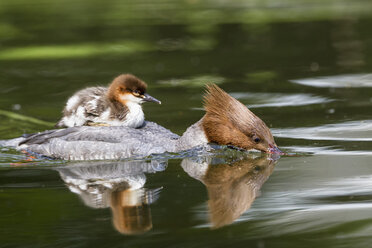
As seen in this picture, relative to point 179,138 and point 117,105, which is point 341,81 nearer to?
point 179,138

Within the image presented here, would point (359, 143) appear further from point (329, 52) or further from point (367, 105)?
point (329, 52)

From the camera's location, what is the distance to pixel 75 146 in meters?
7.57

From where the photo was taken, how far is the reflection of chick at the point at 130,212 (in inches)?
205

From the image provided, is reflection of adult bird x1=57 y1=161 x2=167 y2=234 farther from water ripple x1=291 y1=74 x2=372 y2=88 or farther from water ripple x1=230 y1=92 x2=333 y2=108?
water ripple x1=291 y1=74 x2=372 y2=88

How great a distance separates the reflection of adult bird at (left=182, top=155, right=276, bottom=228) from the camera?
555 centimetres

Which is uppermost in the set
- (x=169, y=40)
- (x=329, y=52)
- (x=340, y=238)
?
(x=169, y=40)

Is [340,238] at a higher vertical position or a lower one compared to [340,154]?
lower

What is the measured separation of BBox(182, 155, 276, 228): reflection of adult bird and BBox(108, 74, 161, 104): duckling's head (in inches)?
40.5

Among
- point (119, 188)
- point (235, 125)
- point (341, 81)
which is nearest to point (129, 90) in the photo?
point (235, 125)

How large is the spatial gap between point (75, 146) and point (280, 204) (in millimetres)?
2723

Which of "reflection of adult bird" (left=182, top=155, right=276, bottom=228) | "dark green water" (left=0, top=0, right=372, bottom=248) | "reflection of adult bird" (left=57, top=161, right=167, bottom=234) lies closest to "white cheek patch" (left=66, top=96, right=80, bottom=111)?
"dark green water" (left=0, top=0, right=372, bottom=248)

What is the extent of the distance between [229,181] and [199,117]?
2.91m

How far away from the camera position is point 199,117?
938 cm

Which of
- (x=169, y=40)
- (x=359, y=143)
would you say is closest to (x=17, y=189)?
(x=359, y=143)
